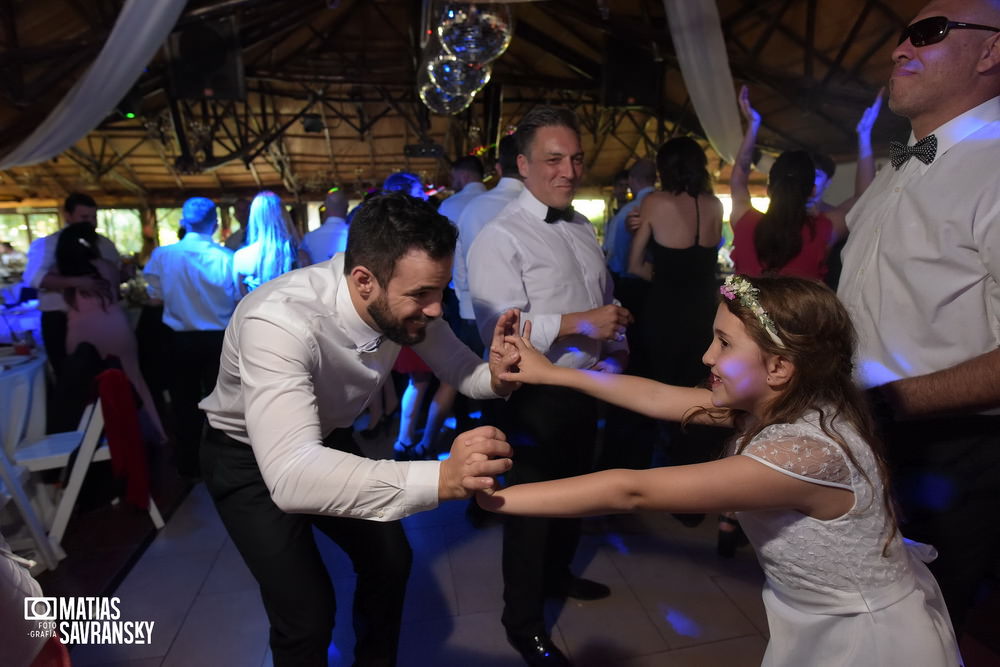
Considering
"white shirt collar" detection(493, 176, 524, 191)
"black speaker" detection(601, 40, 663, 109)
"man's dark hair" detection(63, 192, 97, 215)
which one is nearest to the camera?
"white shirt collar" detection(493, 176, 524, 191)

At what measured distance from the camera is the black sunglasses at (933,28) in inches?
47.4

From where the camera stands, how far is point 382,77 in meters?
9.24

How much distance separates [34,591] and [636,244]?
258 centimetres

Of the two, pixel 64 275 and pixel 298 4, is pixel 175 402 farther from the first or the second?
pixel 298 4

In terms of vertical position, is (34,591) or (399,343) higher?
(399,343)

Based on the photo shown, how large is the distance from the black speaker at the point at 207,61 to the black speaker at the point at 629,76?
445cm

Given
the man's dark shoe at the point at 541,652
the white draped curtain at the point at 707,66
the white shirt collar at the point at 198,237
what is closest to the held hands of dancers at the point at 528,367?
the man's dark shoe at the point at 541,652

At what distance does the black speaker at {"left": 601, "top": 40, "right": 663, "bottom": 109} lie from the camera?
702 cm

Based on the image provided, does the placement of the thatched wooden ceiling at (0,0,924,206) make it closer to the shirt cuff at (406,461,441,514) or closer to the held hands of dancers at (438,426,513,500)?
the held hands of dancers at (438,426,513,500)

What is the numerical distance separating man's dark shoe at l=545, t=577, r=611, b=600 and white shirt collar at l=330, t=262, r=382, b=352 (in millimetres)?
1385

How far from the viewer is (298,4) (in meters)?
6.79

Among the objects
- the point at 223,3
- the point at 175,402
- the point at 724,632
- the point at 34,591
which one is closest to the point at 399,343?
the point at 34,591

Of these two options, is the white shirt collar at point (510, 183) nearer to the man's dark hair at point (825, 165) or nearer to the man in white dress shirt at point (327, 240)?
the man in white dress shirt at point (327, 240)

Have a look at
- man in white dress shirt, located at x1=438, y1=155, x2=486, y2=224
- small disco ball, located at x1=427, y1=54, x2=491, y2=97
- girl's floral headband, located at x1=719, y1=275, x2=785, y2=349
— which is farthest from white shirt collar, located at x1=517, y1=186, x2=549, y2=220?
small disco ball, located at x1=427, y1=54, x2=491, y2=97
